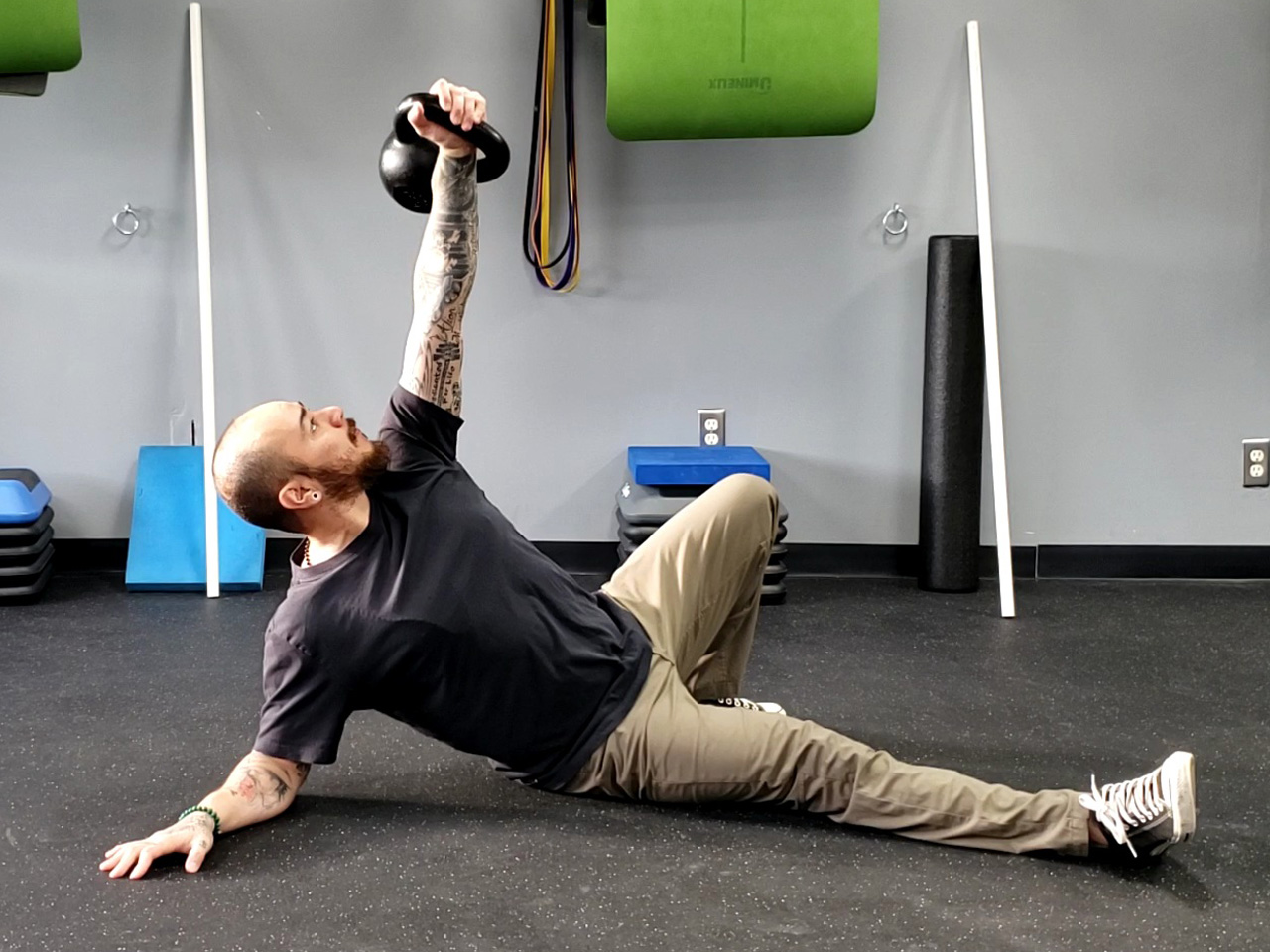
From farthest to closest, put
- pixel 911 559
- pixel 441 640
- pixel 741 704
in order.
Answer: pixel 911 559
pixel 741 704
pixel 441 640

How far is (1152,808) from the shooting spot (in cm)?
192

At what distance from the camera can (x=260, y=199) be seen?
150 inches

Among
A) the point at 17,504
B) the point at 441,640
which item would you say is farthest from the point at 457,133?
the point at 17,504

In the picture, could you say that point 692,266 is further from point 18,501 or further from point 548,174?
point 18,501

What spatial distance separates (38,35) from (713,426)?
6.65ft

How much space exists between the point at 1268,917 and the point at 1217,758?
0.64 metres

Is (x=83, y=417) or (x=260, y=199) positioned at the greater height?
(x=260, y=199)

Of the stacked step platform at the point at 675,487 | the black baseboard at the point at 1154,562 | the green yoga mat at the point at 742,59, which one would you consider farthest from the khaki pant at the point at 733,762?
the black baseboard at the point at 1154,562

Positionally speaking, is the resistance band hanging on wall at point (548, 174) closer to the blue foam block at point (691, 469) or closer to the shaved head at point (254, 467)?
the blue foam block at point (691, 469)

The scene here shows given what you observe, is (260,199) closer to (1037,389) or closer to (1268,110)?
(1037,389)

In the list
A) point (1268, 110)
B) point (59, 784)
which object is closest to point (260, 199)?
point (59, 784)

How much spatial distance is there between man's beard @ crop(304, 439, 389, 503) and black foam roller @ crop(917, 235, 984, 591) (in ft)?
6.70

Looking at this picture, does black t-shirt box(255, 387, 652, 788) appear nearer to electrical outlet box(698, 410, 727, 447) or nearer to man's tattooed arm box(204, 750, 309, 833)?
man's tattooed arm box(204, 750, 309, 833)

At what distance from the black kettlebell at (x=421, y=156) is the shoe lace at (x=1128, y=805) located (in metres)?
1.38
